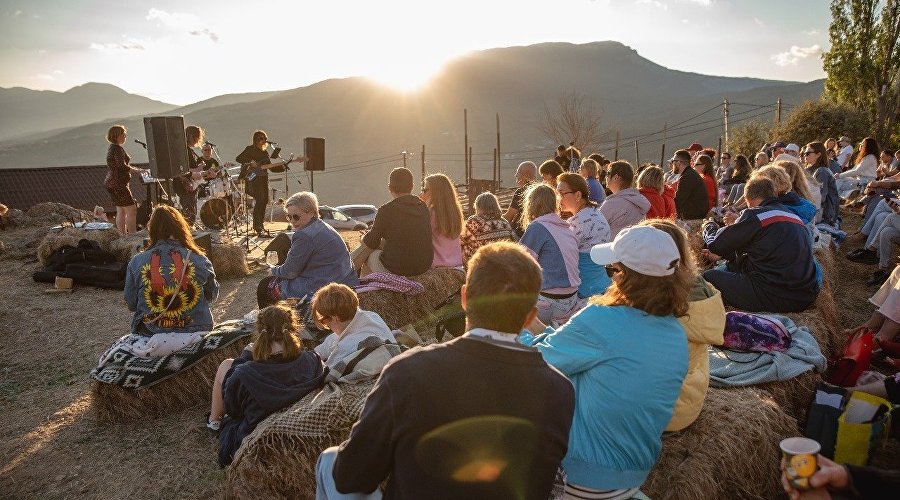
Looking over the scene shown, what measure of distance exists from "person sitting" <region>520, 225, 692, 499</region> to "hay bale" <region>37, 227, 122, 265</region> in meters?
8.01

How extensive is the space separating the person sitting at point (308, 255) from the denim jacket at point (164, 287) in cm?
78

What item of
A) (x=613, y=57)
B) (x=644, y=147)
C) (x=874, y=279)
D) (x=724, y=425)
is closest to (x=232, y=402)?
(x=724, y=425)

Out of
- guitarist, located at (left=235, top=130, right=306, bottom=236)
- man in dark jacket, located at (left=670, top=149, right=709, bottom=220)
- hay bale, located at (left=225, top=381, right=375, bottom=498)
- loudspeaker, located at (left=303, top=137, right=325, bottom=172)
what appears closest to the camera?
hay bale, located at (left=225, top=381, right=375, bottom=498)

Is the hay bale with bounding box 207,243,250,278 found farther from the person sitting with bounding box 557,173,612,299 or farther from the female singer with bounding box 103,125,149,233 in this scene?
the person sitting with bounding box 557,173,612,299

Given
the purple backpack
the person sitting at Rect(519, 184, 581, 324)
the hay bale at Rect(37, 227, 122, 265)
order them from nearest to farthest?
the purple backpack < the person sitting at Rect(519, 184, 581, 324) < the hay bale at Rect(37, 227, 122, 265)

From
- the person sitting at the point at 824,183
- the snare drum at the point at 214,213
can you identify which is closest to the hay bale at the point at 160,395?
the snare drum at the point at 214,213

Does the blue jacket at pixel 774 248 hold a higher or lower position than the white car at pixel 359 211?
higher

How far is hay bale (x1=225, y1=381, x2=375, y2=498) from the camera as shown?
9.39ft

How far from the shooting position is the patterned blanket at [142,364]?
3.88 metres

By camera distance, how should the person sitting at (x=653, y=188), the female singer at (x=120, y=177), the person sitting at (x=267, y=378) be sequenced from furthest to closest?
the female singer at (x=120, y=177) < the person sitting at (x=653, y=188) < the person sitting at (x=267, y=378)

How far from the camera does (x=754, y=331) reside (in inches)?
142

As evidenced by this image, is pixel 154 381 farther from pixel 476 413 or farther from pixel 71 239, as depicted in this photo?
pixel 71 239

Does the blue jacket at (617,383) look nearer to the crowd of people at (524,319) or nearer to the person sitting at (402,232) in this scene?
the crowd of people at (524,319)

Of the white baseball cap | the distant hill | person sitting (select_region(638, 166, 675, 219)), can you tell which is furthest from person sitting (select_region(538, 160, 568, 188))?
the distant hill
